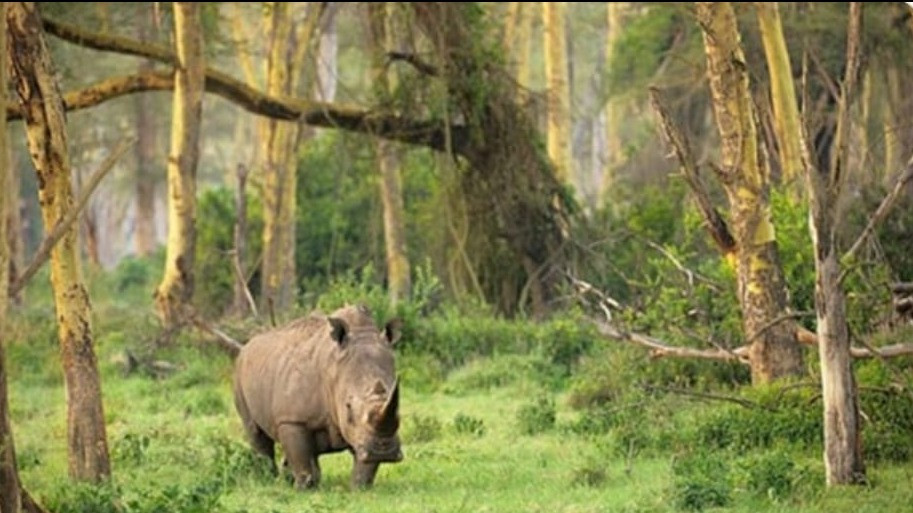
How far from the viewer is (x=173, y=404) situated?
66.5 feet

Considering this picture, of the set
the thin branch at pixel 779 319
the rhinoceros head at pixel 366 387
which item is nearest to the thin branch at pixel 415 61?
the thin branch at pixel 779 319

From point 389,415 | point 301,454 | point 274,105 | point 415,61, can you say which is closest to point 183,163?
point 274,105

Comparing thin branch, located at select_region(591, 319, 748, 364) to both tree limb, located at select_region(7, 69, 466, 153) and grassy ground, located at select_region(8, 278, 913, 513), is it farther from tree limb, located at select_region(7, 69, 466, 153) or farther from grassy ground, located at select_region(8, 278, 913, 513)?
tree limb, located at select_region(7, 69, 466, 153)

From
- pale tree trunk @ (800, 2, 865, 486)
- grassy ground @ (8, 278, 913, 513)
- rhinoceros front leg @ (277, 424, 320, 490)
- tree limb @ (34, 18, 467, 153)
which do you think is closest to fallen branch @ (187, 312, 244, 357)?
grassy ground @ (8, 278, 913, 513)

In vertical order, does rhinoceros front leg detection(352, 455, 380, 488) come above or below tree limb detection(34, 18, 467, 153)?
below

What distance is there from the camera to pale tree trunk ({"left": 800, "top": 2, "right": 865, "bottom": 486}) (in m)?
12.5

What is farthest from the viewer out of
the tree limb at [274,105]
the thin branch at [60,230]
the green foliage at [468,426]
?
the tree limb at [274,105]

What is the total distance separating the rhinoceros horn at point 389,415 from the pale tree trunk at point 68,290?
6.08ft

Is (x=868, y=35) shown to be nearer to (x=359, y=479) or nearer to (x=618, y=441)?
(x=618, y=441)

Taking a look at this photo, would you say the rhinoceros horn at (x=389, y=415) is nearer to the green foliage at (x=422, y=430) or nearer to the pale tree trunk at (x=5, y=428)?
the green foliage at (x=422, y=430)

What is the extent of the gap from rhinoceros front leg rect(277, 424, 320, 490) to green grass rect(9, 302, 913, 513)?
0.44 ft

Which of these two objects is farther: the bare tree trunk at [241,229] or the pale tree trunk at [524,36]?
the pale tree trunk at [524,36]

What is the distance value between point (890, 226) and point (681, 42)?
15.4 m

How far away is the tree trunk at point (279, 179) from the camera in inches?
1170
